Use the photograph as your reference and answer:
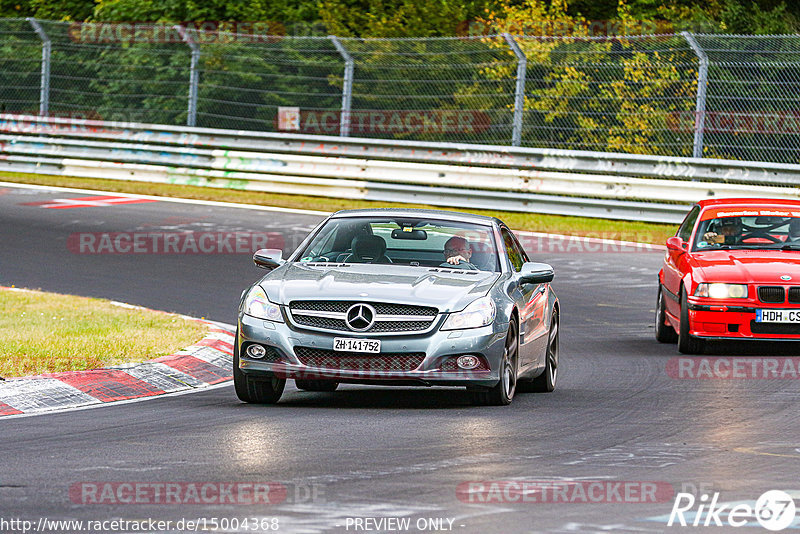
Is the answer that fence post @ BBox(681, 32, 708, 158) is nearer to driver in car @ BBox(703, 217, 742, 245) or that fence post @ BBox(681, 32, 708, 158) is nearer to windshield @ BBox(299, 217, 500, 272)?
driver in car @ BBox(703, 217, 742, 245)

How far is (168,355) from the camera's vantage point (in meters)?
12.0

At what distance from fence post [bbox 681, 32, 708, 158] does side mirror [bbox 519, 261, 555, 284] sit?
13.1 m

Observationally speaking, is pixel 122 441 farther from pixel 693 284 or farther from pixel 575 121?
pixel 575 121

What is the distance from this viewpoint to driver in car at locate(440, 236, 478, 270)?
1116 centimetres

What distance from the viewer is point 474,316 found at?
10141 millimetres

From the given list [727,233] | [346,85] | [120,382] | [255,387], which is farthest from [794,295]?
[346,85]

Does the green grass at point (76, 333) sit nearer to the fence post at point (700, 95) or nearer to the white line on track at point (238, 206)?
the white line on track at point (238, 206)

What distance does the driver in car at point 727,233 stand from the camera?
14906 mm

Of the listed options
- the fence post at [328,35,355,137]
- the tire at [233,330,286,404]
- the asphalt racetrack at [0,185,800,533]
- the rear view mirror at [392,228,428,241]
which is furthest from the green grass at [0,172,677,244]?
the tire at [233,330,286,404]

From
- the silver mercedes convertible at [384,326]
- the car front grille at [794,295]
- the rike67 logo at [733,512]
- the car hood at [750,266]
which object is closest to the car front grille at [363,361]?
the silver mercedes convertible at [384,326]

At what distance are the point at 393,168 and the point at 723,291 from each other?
539 inches

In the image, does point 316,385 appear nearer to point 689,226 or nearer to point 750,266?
point 750,266

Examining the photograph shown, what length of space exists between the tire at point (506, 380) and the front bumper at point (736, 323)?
3.64m

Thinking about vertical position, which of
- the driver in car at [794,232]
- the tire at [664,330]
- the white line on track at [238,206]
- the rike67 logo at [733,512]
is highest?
the driver in car at [794,232]
